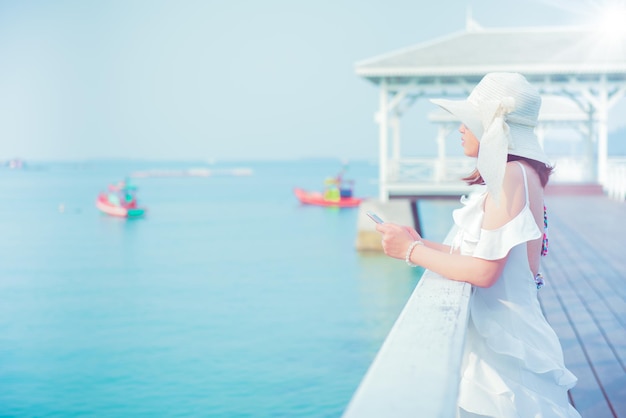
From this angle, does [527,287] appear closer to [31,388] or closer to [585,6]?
[31,388]

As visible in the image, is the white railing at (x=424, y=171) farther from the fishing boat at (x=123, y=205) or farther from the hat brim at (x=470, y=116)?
the fishing boat at (x=123, y=205)

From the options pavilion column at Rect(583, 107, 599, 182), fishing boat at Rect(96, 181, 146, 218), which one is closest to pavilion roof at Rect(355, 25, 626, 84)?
pavilion column at Rect(583, 107, 599, 182)

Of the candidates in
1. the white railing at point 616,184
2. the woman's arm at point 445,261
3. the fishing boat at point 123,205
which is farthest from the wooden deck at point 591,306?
the fishing boat at point 123,205

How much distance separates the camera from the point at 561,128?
27984 millimetres

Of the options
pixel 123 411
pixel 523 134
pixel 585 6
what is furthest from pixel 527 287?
pixel 585 6

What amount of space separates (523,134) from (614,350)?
2.35m

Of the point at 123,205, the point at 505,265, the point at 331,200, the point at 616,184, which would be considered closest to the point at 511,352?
the point at 505,265

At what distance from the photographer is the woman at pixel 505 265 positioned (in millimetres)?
2070

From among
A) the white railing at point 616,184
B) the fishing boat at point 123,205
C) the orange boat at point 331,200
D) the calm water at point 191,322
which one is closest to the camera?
the calm water at point 191,322

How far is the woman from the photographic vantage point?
6.79 feet

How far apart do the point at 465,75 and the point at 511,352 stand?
52.5 feet

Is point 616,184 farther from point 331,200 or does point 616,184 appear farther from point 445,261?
point 331,200

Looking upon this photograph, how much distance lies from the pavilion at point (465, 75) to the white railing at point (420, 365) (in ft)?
51.9

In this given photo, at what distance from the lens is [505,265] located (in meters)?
2.17
